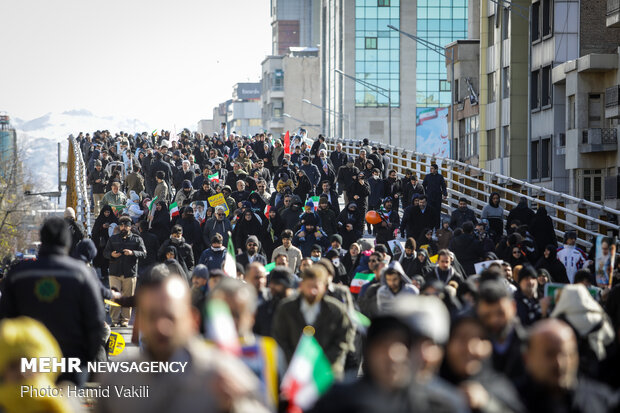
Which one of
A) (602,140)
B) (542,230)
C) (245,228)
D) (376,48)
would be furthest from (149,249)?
(376,48)

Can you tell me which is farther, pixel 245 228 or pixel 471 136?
pixel 471 136

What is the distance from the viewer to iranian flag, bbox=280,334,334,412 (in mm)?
6738

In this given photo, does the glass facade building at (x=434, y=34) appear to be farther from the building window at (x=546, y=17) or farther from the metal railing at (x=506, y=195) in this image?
the metal railing at (x=506, y=195)

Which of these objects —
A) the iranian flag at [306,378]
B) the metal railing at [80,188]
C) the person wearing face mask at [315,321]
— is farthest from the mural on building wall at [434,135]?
the iranian flag at [306,378]

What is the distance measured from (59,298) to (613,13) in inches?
1387

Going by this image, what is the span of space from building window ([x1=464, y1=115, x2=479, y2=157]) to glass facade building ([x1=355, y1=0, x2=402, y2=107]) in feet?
137

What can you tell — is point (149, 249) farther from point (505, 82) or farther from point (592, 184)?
point (505, 82)

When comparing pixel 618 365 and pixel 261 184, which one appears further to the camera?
pixel 261 184

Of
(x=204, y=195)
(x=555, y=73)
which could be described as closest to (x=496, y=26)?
(x=555, y=73)

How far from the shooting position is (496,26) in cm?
5478

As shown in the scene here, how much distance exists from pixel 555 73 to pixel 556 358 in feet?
135

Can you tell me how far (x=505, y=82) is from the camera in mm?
54094

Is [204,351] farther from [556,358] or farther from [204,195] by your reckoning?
[204,195]

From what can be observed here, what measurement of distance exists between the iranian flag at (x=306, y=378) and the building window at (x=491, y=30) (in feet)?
163
